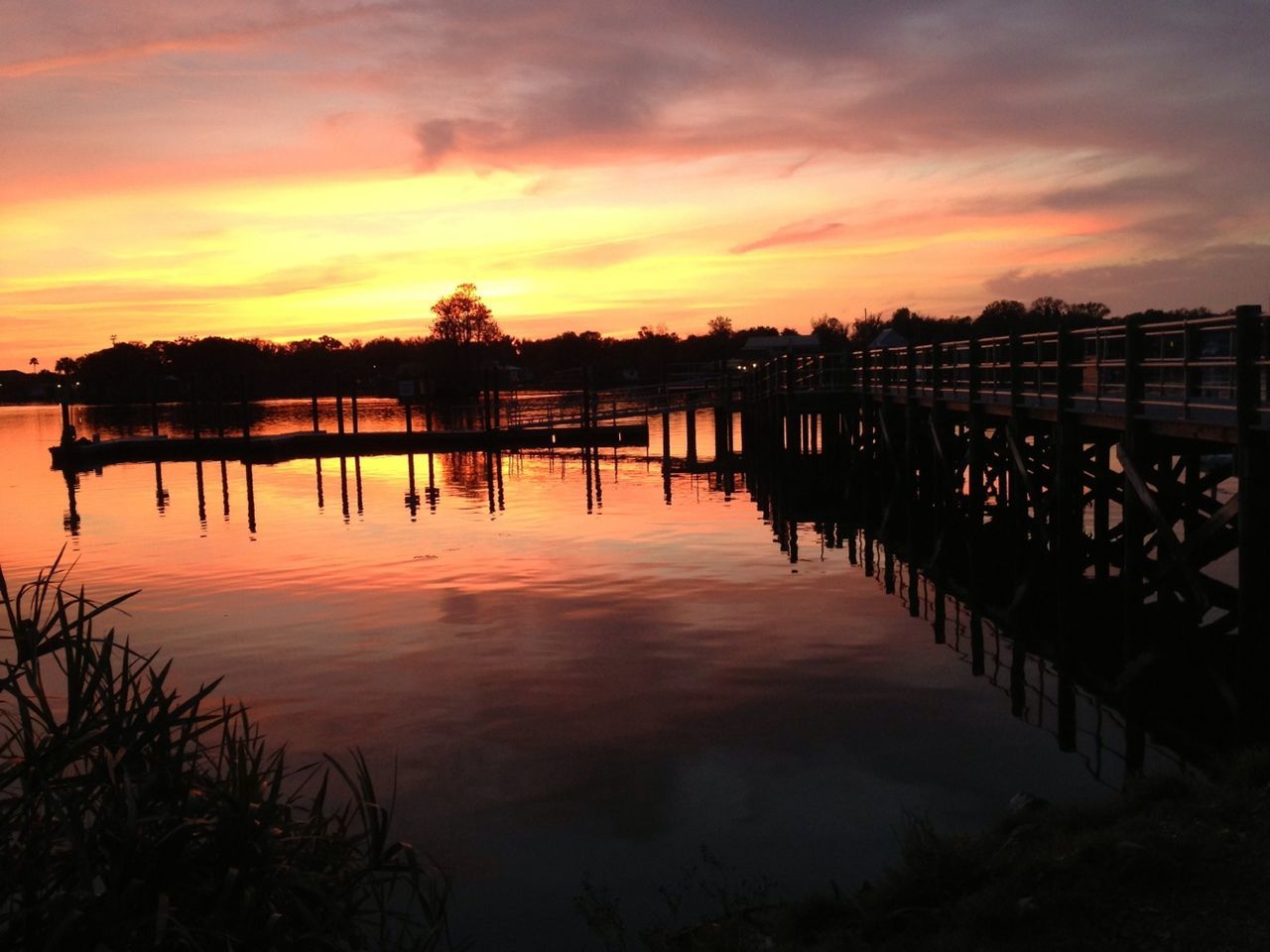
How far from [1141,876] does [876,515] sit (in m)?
23.2

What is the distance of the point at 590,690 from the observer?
14.2m

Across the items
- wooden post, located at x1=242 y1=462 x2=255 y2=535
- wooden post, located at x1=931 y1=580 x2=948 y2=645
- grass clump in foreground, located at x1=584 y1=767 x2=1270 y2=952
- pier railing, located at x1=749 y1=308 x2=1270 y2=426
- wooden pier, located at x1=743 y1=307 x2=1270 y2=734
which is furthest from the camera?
wooden post, located at x1=242 y1=462 x2=255 y2=535

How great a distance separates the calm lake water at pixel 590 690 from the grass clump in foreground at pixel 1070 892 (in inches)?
44.2

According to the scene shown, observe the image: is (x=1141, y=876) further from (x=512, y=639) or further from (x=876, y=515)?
(x=876, y=515)

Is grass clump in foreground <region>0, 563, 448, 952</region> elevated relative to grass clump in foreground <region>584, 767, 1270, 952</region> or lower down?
elevated

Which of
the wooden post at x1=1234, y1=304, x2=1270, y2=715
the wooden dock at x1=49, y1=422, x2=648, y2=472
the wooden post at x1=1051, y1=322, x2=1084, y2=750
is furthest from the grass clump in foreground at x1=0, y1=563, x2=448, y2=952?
the wooden dock at x1=49, y1=422, x2=648, y2=472

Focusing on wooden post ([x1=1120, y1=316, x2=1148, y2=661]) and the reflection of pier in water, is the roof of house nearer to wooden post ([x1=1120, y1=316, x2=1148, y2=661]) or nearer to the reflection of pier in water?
the reflection of pier in water

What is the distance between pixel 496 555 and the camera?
25.3m

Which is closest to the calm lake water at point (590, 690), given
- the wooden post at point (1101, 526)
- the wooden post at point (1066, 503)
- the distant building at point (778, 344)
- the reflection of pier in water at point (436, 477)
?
the wooden post at point (1066, 503)

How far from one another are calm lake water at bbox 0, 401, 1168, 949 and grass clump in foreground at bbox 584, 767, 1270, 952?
→ 3.68 ft

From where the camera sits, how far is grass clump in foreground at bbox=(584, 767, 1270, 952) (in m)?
6.40

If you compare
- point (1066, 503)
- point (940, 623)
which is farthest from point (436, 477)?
point (1066, 503)

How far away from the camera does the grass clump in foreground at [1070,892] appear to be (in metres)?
6.40

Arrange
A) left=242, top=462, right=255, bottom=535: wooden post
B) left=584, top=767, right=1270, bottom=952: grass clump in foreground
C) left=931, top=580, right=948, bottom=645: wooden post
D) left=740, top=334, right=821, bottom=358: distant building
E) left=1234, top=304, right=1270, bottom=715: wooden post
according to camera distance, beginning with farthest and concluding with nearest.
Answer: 1. left=740, top=334, right=821, bottom=358: distant building
2. left=242, top=462, right=255, bottom=535: wooden post
3. left=931, top=580, right=948, bottom=645: wooden post
4. left=1234, top=304, right=1270, bottom=715: wooden post
5. left=584, top=767, right=1270, bottom=952: grass clump in foreground
